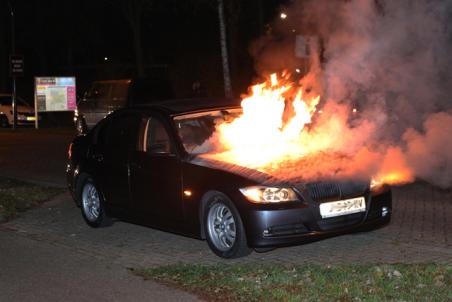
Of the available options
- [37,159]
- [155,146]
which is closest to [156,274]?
[155,146]

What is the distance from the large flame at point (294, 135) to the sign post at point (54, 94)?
21569 millimetres

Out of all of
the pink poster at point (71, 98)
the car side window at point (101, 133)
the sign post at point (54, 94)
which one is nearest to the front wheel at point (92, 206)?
the car side window at point (101, 133)

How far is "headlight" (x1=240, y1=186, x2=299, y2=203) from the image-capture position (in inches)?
255

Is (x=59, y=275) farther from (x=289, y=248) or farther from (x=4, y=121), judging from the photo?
(x=4, y=121)

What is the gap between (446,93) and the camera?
10.1 m

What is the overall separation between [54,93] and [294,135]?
2250 cm

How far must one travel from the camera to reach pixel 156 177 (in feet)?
24.6

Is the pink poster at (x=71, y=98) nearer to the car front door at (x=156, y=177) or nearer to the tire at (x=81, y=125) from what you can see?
the tire at (x=81, y=125)

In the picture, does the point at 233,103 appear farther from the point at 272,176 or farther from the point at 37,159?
the point at 37,159

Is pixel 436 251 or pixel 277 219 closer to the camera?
pixel 277 219

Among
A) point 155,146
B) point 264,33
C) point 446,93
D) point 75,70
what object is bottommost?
point 155,146

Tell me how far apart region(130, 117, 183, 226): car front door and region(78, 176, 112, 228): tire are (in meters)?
0.87

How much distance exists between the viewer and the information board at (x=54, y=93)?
1131 inches

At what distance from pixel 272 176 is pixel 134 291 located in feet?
5.49
